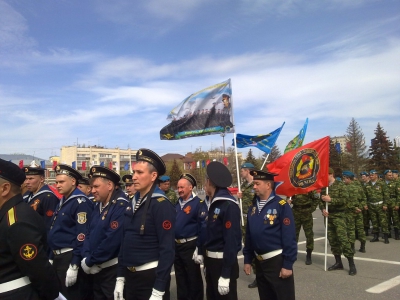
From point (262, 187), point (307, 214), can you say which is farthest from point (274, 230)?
point (307, 214)

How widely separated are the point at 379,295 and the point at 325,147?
2919mm

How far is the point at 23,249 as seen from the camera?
8.43ft

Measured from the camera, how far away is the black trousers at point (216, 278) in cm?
417

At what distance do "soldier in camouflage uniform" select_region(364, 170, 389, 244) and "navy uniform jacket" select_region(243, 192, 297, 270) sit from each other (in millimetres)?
8117

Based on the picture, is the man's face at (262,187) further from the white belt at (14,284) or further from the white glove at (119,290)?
the white belt at (14,284)

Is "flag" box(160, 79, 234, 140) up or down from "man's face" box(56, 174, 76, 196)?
up

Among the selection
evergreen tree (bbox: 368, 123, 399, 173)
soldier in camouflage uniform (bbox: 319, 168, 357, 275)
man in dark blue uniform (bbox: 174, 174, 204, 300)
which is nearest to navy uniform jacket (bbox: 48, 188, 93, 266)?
man in dark blue uniform (bbox: 174, 174, 204, 300)

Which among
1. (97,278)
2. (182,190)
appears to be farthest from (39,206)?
(182,190)

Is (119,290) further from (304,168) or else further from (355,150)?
(355,150)

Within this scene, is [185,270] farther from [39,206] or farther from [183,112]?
[183,112]

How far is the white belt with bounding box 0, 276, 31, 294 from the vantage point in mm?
2592

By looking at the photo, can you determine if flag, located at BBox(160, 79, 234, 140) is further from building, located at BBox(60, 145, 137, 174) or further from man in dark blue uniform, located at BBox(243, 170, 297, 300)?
building, located at BBox(60, 145, 137, 174)

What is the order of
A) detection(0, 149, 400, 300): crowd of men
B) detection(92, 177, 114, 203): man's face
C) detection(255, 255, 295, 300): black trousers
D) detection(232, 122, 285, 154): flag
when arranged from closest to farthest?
detection(0, 149, 400, 300): crowd of men, detection(255, 255, 295, 300): black trousers, detection(92, 177, 114, 203): man's face, detection(232, 122, 285, 154): flag

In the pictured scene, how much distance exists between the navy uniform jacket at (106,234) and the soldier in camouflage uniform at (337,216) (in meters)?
4.75
